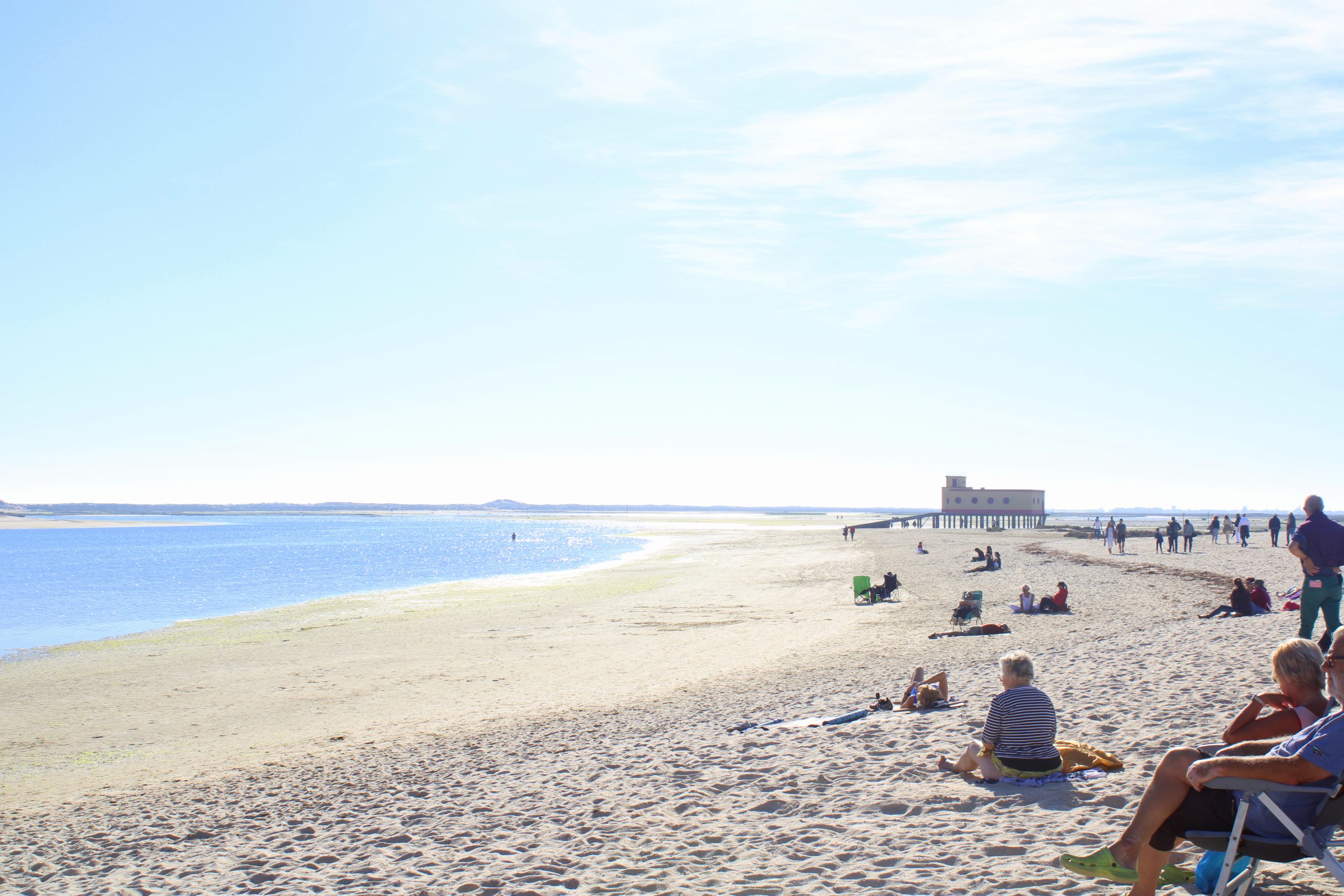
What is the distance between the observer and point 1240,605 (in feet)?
49.6

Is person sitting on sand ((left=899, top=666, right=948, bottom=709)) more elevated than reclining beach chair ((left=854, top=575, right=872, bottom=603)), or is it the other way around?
person sitting on sand ((left=899, top=666, right=948, bottom=709))

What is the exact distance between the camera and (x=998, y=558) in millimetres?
32094

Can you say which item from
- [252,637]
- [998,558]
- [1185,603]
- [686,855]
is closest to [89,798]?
[686,855]

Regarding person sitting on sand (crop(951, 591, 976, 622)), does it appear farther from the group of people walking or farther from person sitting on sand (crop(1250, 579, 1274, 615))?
the group of people walking

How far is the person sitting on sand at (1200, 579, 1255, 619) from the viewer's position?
1509 centimetres

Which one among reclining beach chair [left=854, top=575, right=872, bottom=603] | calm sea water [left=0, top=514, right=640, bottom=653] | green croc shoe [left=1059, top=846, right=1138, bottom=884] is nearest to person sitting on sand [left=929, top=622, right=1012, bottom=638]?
reclining beach chair [left=854, top=575, right=872, bottom=603]

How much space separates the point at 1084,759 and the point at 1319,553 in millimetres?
4919

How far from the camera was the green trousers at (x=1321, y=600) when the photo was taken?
9.88 metres

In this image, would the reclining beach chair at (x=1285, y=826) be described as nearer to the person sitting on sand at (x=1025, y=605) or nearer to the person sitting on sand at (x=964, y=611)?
the person sitting on sand at (x=964, y=611)

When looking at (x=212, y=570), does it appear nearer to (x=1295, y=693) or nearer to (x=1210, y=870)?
(x=1210, y=870)

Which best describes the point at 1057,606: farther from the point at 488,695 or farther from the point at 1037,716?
the point at 1037,716

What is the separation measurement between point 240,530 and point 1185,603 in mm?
127044

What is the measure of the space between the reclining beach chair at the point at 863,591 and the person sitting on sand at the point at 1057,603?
5.11 meters

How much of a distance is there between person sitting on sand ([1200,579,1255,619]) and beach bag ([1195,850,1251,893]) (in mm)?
12349
